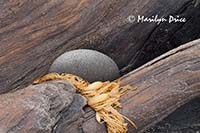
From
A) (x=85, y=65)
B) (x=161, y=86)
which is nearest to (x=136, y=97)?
(x=161, y=86)

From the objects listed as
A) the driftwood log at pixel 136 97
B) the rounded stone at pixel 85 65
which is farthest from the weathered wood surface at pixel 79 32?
the driftwood log at pixel 136 97

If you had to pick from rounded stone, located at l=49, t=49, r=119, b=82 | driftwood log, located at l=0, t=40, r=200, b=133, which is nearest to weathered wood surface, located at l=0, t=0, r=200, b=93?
rounded stone, located at l=49, t=49, r=119, b=82

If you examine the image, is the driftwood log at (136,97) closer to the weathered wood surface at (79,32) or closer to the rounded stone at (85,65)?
the rounded stone at (85,65)

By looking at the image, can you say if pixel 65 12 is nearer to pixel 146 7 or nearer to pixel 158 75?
→ pixel 146 7

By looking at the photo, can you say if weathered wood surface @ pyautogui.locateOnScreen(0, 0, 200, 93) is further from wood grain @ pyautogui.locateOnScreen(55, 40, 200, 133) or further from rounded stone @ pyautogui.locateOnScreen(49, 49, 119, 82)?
wood grain @ pyautogui.locateOnScreen(55, 40, 200, 133)

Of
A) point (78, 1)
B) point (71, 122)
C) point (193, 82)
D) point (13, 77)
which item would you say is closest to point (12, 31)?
point (13, 77)

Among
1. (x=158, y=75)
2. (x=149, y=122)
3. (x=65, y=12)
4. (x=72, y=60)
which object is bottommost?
(x=149, y=122)

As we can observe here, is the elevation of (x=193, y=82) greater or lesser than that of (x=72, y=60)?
lesser
